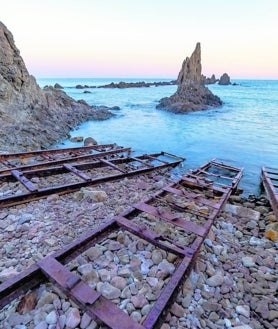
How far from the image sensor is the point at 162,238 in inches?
140

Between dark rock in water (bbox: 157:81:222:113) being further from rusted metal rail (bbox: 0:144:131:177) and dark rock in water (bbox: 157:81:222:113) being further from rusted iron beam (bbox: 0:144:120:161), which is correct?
rusted metal rail (bbox: 0:144:131:177)

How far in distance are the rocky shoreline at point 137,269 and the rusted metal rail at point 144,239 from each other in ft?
0.39

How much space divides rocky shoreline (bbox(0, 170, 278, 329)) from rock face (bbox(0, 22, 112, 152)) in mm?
5940

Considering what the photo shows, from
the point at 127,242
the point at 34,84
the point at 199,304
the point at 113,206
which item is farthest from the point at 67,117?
the point at 199,304

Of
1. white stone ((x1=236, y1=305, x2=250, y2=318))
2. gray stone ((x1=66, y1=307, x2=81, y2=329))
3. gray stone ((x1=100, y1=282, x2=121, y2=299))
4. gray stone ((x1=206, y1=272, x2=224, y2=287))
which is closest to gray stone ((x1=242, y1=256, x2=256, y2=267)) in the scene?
gray stone ((x1=206, y1=272, x2=224, y2=287))

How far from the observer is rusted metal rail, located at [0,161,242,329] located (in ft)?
7.64

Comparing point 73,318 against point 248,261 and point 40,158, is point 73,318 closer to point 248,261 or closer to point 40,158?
point 248,261

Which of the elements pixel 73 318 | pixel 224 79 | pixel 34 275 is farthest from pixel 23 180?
pixel 224 79

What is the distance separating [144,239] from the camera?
349 centimetres

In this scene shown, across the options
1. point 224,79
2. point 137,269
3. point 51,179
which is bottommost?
point 224,79

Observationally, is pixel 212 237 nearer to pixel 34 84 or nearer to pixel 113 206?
pixel 113 206

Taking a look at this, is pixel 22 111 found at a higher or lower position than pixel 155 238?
lower

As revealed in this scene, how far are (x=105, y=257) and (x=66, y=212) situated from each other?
1.53m

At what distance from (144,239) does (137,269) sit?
477 millimetres
